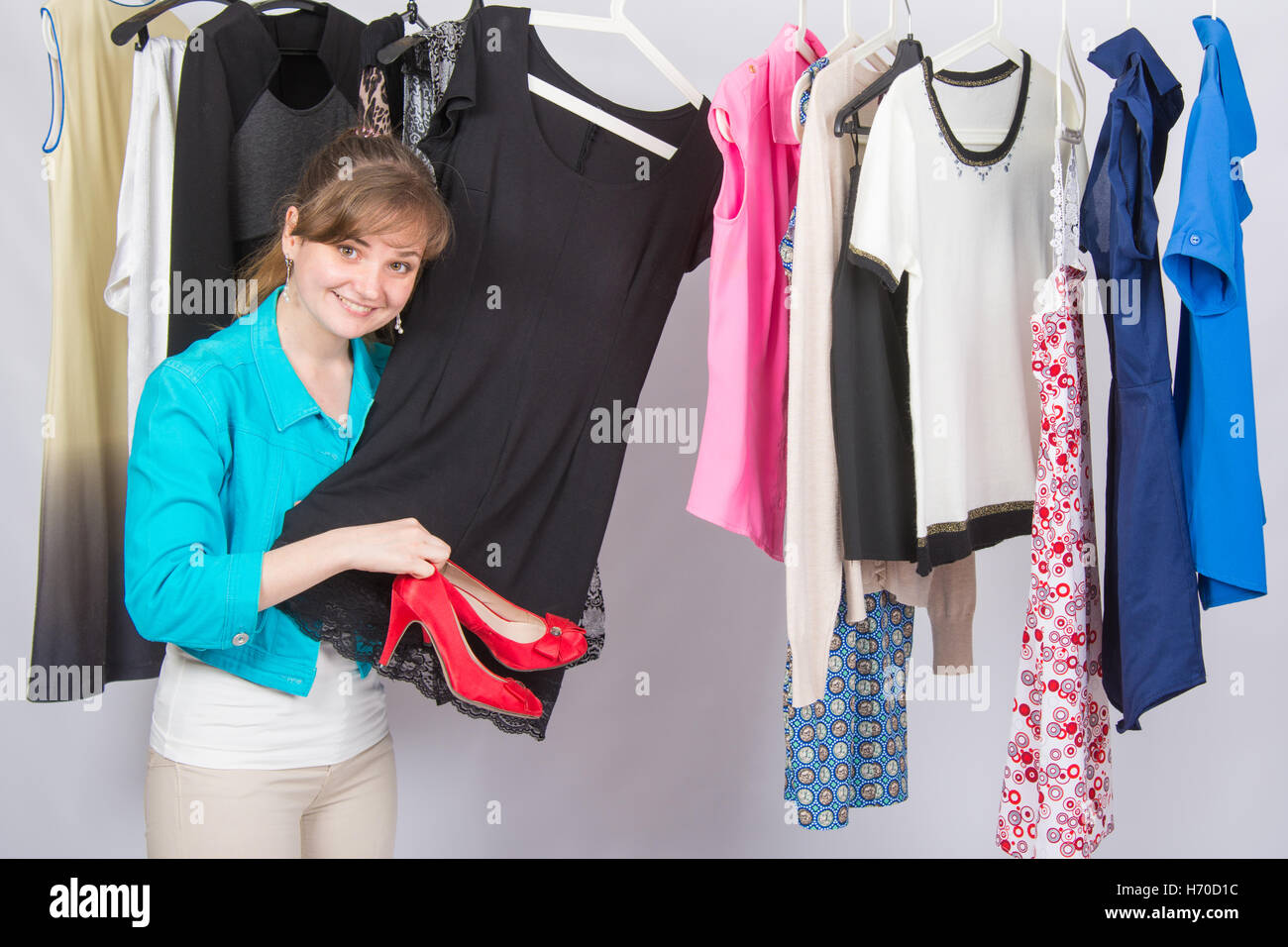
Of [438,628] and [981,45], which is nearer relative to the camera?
[438,628]

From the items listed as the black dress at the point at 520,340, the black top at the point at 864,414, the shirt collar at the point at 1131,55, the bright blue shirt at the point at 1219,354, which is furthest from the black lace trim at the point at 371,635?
the shirt collar at the point at 1131,55

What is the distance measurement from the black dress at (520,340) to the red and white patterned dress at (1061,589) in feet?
1.93

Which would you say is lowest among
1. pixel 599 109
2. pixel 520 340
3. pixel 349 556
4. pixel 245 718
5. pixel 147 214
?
pixel 245 718

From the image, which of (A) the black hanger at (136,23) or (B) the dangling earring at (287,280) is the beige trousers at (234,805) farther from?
(A) the black hanger at (136,23)

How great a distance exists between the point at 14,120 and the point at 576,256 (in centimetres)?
141

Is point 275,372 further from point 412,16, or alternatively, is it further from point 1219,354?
point 1219,354

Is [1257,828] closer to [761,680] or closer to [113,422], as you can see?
[761,680]

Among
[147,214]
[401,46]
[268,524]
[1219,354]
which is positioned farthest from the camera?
[147,214]

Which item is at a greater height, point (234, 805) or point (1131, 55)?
point (1131, 55)

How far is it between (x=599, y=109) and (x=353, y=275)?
492mm

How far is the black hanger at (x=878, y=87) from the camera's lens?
60.2 inches

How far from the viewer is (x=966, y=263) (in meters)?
1.61

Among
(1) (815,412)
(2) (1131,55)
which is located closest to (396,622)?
(1) (815,412)

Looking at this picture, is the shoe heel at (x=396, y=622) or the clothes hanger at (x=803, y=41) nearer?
the shoe heel at (x=396, y=622)
